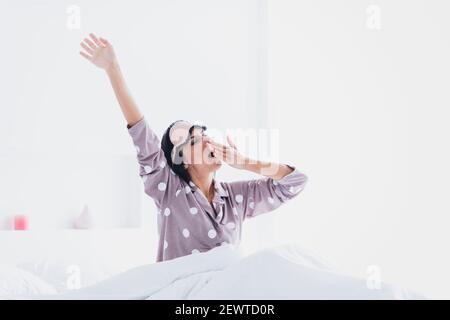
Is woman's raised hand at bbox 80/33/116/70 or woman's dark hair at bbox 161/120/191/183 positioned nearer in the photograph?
woman's raised hand at bbox 80/33/116/70

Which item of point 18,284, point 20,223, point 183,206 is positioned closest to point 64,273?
point 18,284

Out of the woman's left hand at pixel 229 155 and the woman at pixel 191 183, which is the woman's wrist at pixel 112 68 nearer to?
the woman at pixel 191 183

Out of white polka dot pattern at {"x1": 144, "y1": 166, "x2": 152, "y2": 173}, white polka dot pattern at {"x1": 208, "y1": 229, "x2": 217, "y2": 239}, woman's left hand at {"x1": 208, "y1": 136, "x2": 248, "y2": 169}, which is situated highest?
woman's left hand at {"x1": 208, "y1": 136, "x2": 248, "y2": 169}

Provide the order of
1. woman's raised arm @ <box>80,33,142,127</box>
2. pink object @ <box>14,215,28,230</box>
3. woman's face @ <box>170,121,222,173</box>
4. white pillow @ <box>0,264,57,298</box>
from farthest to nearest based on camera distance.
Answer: pink object @ <box>14,215,28,230</box> → woman's face @ <box>170,121,222,173</box> → woman's raised arm @ <box>80,33,142,127</box> → white pillow @ <box>0,264,57,298</box>

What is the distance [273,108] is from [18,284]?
5.58 feet

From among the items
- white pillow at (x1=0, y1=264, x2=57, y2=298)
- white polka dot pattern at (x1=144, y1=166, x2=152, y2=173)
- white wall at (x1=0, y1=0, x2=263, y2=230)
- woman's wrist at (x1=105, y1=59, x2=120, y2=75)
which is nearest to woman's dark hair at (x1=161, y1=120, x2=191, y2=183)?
white polka dot pattern at (x1=144, y1=166, x2=152, y2=173)

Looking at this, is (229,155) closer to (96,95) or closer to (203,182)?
(203,182)

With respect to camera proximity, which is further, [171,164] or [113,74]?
[171,164]

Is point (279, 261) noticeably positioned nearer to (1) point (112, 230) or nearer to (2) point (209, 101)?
(1) point (112, 230)

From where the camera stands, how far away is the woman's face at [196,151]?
1694 millimetres

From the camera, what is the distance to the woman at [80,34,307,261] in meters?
1.56

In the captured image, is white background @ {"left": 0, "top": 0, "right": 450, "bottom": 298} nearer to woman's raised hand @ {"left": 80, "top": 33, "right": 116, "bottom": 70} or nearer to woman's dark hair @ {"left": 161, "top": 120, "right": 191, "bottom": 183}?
woman's dark hair @ {"left": 161, "top": 120, "right": 191, "bottom": 183}

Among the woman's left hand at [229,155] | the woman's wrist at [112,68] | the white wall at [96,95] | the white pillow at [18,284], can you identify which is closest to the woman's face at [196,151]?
the woman's left hand at [229,155]

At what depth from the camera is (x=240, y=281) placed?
3.20 ft
